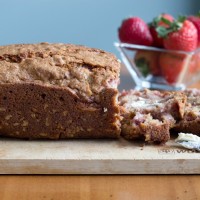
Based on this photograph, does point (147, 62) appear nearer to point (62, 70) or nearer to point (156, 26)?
point (156, 26)

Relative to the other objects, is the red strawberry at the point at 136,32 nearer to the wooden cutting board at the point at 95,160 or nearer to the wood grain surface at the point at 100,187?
the wooden cutting board at the point at 95,160

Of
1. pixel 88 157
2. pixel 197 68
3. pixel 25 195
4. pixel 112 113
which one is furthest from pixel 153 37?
pixel 25 195

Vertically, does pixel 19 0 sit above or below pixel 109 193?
above

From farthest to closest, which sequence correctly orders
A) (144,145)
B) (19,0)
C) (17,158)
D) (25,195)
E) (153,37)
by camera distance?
(19,0)
(153,37)
(144,145)
(17,158)
(25,195)

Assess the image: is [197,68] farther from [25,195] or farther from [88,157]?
[25,195]

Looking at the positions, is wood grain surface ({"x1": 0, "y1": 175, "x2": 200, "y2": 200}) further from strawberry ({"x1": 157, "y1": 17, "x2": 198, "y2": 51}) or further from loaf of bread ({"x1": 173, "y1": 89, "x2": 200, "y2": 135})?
strawberry ({"x1": 157, "y1": 17, "x2": 198, "y2": 51})

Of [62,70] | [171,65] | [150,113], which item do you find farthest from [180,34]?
[62,70]
